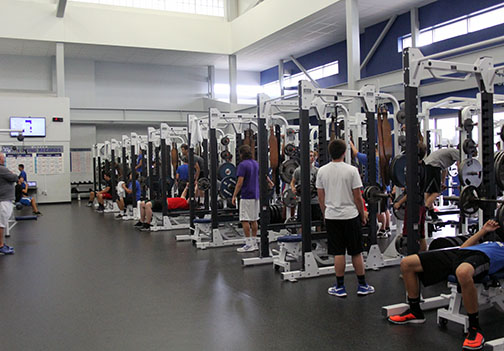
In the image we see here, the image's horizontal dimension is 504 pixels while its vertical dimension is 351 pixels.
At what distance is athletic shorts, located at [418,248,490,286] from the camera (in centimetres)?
296

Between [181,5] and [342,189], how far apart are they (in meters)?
13.8

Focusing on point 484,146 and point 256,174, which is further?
point 256,174

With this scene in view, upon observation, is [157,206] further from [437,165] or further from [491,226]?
[491,226]

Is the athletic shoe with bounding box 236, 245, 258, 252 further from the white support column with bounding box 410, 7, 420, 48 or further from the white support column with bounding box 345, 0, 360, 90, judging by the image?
the white support column with bounding box 410, 7, 420, 48

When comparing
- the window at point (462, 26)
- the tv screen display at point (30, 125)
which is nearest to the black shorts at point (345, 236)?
the window at point (462, 26)

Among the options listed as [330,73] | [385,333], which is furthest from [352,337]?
[330,73]

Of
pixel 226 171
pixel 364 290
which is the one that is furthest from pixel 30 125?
pixel 364 290

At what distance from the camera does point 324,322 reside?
3.32m

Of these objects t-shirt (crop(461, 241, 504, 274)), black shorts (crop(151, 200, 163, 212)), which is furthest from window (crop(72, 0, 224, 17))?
t-shirt (crop(461, 241, 504, 274))

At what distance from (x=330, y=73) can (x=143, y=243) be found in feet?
33.0

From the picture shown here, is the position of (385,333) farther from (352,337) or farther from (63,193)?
(63,193)

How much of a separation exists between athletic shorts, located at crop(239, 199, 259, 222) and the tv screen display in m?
10.4

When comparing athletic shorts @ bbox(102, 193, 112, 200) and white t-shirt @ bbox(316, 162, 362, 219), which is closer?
white t-shirt @ bbox(316, 162, 362, 219)

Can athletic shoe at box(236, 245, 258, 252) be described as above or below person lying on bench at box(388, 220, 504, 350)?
below
